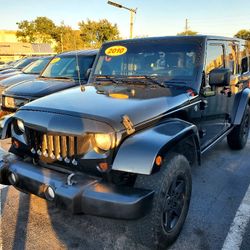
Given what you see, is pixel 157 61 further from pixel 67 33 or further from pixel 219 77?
pixel 67 33

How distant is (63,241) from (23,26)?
234ft

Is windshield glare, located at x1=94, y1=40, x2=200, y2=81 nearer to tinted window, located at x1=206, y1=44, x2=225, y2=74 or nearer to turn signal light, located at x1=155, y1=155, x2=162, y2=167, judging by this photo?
tinted window, located at x1=206, y1=44, x2=225, y2=74

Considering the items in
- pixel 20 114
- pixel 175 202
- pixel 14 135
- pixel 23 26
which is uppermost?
pixel 23 26

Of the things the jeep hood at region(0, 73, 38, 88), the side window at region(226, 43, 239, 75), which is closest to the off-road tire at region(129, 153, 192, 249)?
the side window at region(226, 43, 239, 75)

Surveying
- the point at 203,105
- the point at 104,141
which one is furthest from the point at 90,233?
the point at 203,105

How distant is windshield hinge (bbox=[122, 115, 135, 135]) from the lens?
8.21 feet

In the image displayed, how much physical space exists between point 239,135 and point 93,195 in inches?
143

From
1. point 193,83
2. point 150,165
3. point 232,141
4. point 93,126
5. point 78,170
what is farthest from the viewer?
point 232,141

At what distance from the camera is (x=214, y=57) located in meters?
3.95

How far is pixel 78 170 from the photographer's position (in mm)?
2607

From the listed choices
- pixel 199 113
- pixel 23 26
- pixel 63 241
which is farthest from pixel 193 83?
pixel 23 26

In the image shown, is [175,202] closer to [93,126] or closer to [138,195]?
[138,195]

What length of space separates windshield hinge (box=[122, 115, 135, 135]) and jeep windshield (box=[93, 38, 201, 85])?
119cm

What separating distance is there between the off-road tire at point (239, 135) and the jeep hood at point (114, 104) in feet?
7.15
